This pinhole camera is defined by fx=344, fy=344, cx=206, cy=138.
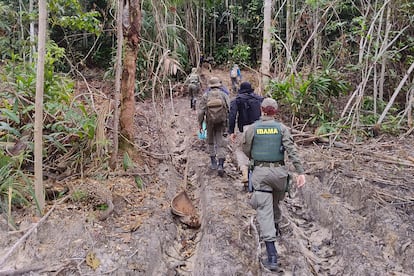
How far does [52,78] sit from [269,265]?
15.5ft

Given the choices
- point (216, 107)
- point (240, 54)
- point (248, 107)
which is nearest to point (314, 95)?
point (248, 107)

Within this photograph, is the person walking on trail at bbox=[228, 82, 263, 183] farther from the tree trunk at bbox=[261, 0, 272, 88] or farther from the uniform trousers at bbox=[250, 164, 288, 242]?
Answer: the tree trunk at bbox=[261, 0, 272, 88]

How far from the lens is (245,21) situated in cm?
2092

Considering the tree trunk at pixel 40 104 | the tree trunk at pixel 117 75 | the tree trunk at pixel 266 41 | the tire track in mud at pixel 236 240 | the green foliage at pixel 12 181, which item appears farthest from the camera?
the tree trunk at pixel 266 41

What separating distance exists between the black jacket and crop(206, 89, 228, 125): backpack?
0.90 feet

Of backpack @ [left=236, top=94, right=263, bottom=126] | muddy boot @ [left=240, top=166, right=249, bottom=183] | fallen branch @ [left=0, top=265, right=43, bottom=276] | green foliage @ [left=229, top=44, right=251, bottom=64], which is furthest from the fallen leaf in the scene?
green foliage @ [left=229, top=44, right=251, bottom=64]

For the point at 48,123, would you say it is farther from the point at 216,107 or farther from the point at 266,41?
the point at 266,41

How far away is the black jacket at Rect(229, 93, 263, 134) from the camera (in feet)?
19.6

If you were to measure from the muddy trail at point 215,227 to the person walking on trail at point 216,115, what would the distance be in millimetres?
519

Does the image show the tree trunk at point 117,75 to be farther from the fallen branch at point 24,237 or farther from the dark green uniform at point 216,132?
the dark green uniform at point 216,132

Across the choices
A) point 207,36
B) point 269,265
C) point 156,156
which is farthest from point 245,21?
point 269,265

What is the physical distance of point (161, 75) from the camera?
9727 mm

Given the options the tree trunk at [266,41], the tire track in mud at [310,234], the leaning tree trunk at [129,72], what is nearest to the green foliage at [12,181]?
the leaning tree trunk at [129,72]

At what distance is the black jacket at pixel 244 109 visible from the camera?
5.97m
